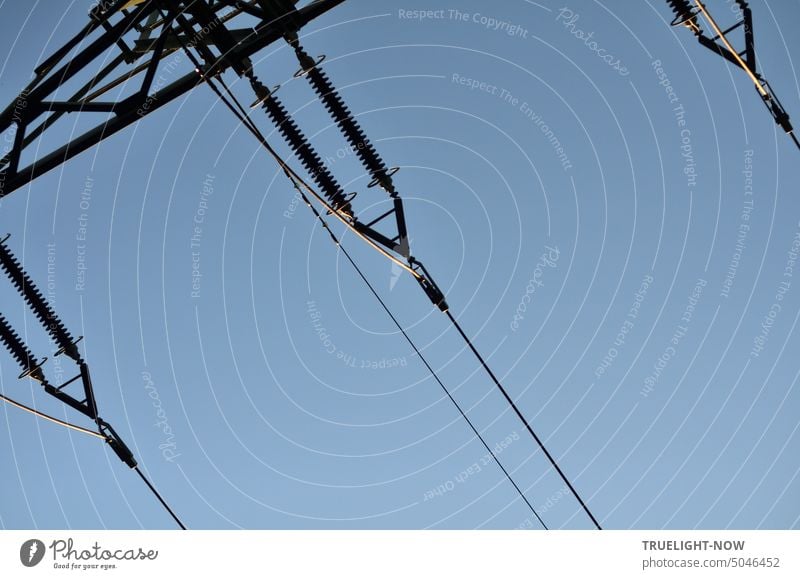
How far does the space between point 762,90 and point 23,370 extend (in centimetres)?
1157

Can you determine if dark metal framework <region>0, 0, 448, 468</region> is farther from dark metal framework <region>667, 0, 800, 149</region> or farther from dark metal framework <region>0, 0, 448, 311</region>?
dark metal framework <region>667, 0, 800, 149</region>

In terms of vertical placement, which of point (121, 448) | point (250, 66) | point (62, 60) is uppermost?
point (62, 60)

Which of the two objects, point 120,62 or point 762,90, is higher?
point 120,62

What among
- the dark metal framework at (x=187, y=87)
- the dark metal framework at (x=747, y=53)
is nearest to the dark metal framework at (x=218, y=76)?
the dark metal framework at (x=187, y=87)

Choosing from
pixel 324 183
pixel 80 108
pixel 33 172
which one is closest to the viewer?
pixel 324 183

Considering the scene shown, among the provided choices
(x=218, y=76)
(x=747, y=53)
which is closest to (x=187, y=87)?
(x=218, y=76)

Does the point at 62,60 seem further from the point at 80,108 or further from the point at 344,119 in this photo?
the point at 344,119

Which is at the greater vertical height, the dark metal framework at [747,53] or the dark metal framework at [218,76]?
the dark metal framework at [218,76]

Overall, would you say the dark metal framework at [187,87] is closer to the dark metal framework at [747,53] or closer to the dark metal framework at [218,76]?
the dark metal framework at [218,76]

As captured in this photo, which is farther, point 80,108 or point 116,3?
point 80,108

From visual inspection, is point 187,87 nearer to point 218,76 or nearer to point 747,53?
point 218,76

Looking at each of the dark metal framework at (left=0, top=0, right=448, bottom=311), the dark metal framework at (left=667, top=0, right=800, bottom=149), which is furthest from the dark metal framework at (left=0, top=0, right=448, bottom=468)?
the dark metal framework at (left=667, top=0, right=800, bottom=149)

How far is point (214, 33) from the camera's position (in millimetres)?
9250
